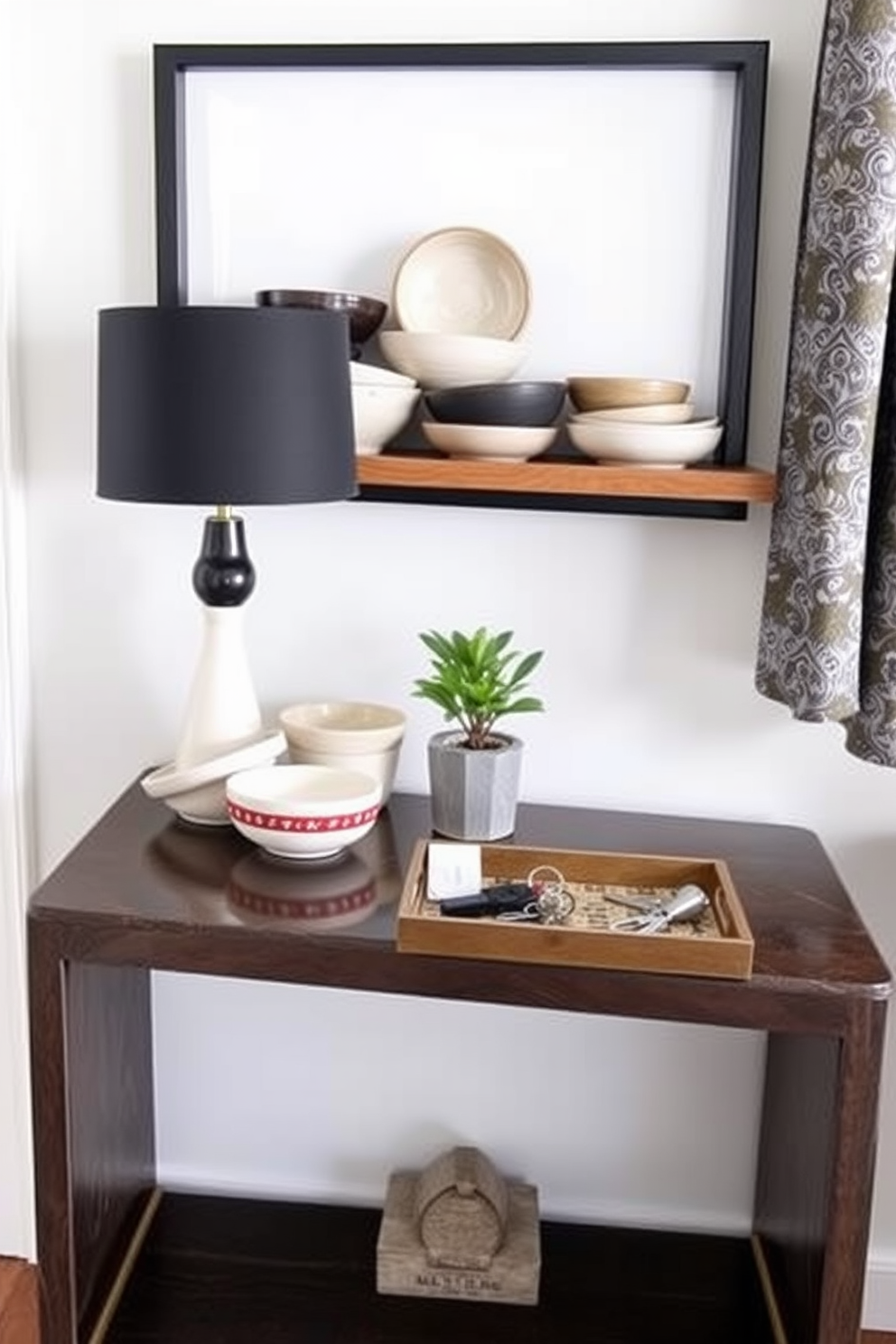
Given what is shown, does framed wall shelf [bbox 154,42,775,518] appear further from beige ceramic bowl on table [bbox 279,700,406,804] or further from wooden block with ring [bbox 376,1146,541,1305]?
wooden block with ring [bbox 376,1146,541,1305]

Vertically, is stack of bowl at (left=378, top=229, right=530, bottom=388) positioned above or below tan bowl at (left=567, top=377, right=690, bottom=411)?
above

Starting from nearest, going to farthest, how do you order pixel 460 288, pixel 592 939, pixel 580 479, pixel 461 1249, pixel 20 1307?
pixel 592 939 → pixel 580 479 → pixel 460 288 → pixel 461 1249 → pixel 20 1307

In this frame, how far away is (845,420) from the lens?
147 cm

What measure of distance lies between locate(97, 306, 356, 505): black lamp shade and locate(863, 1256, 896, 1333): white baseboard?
1.33 m

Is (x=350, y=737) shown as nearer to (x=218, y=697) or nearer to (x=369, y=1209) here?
(x=218, y=697)

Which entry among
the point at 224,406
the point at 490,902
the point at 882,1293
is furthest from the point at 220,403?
the point at 882,1293

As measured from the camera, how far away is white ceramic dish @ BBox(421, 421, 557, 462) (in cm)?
162

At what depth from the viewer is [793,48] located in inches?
64.5

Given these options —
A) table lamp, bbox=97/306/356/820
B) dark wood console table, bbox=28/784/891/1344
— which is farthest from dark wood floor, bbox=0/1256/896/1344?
table lamp, bbox=97/306/356/820

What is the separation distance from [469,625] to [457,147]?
0.60 meters

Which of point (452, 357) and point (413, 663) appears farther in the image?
point (413, 663)

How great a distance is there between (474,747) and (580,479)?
34 centimetres

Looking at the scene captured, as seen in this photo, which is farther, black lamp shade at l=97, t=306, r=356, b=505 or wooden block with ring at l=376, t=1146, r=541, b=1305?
wooden block with ring at l=376, t=1146, r=541, b=1305

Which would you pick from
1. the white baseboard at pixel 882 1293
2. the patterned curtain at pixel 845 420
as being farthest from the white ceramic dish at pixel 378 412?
the white baseboard at pixel 882 1293
